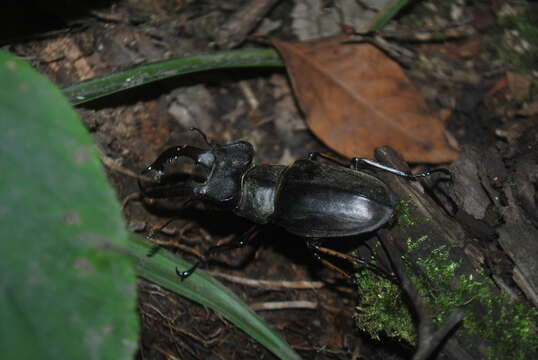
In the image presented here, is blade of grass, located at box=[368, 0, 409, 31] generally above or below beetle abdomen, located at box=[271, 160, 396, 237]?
above

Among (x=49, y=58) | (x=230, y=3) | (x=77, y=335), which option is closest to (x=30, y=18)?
(x=49, y=58)

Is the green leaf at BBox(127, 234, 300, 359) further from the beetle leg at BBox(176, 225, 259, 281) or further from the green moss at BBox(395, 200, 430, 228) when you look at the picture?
the green moss at BBox(395, 200, 430, 228)

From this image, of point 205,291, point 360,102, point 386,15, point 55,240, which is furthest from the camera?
point 386,15

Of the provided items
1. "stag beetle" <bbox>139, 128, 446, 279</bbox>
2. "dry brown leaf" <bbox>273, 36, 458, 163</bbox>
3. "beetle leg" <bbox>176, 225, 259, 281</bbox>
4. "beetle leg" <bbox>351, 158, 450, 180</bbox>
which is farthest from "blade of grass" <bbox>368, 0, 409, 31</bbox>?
"beetle leg" <bbox>176, 225, 259, 281</bbox>

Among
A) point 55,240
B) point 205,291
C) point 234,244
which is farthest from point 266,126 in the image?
point 55,240

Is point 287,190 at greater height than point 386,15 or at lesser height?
lesser

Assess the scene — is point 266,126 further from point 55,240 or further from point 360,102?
point 55,240
